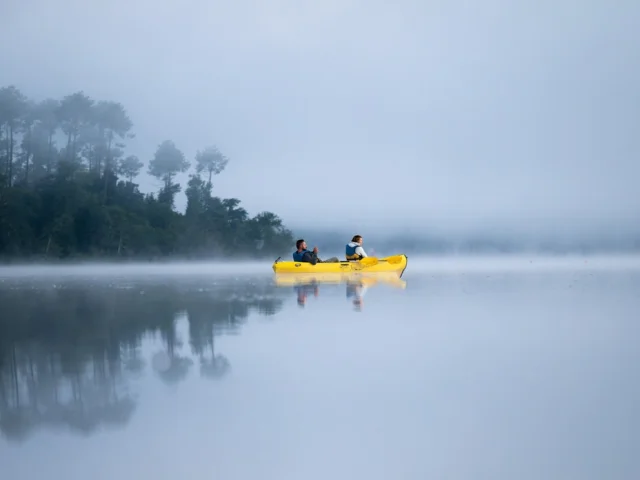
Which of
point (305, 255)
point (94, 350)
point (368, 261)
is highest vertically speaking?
point (305, 255)

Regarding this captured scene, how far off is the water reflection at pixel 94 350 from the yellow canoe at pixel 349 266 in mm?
9269

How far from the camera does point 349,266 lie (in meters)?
22.9

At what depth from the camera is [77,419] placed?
4.30 m

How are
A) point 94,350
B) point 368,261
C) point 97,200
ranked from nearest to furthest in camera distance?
point 94,350 < point 368,261 < point 97,200

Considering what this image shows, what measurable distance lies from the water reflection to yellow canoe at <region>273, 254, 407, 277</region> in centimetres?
927

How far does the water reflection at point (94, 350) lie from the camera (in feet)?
14.7

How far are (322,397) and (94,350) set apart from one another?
282 cm

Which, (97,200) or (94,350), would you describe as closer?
(94,350)

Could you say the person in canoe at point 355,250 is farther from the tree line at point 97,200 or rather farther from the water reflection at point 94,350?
the tree line at point 97,200

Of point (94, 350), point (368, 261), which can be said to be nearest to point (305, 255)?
point (368, 261)

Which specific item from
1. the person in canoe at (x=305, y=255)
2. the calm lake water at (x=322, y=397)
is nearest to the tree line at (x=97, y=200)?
the person in canoe at (x=305, y=255)

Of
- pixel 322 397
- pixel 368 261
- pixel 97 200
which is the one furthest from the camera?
pixel 97 200

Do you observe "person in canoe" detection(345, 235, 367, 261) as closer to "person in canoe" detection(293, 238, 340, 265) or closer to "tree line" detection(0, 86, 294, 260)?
"person in canoe" detection(293, 238, 340, 265)

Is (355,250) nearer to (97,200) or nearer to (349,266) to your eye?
(349,266)
